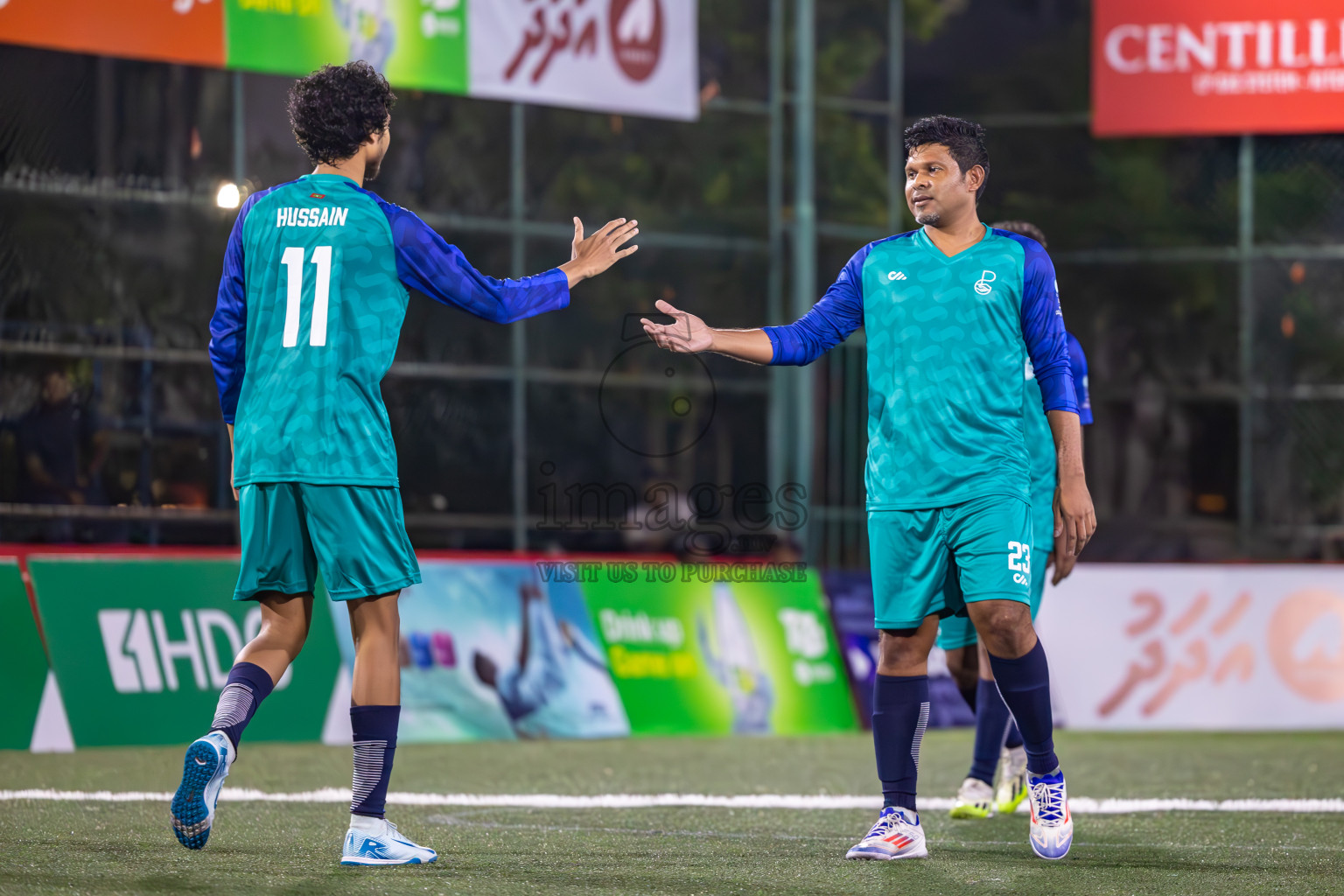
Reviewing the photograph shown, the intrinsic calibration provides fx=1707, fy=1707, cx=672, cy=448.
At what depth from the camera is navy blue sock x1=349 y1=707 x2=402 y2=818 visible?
182 inches

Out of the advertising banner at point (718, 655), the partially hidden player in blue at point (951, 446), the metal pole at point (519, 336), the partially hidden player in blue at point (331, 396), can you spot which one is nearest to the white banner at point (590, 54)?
the metal pole at point (519, 336)

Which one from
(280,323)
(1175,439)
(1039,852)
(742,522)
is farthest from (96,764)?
(1175,439)

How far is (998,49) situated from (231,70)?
24.0ft

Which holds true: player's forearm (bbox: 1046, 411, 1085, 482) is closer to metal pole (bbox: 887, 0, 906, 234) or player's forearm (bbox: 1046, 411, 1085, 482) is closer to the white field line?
the white field line

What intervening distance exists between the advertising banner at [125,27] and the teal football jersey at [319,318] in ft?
24.9

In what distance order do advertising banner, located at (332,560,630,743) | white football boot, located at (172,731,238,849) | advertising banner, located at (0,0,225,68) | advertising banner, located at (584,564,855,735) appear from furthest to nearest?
advertising banner, located at (0,0,225,68) < advertising banner, located at (584,564,855,735) < advertising banner, located at (332,560,630,743) < white football boot, located at (172,731,238,849)

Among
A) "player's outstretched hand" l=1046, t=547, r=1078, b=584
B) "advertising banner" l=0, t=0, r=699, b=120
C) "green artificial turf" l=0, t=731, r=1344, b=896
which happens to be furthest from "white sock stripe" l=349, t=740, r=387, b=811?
"advertising banner" l=0, t=0, r=699, b=120

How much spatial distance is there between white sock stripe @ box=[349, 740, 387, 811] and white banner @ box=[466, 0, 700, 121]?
30.2 feet

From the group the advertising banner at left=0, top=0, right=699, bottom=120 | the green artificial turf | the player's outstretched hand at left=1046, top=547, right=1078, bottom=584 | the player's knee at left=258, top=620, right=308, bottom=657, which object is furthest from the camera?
the advertising banner at left=0, top=0, right=699, bottom=120

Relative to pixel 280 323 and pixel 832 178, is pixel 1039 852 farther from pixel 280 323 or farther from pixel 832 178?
pixel 832 178

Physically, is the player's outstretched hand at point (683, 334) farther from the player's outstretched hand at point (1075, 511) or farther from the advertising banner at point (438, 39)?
the advertising banner at point (438, 39)

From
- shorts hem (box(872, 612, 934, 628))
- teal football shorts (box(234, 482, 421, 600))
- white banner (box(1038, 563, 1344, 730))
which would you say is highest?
teal football shorts (box(234, 482, 421, 600))

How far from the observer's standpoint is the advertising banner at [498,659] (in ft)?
33.8

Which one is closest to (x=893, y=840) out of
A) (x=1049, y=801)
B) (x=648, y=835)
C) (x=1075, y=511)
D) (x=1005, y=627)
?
(x=1049, y=801)
